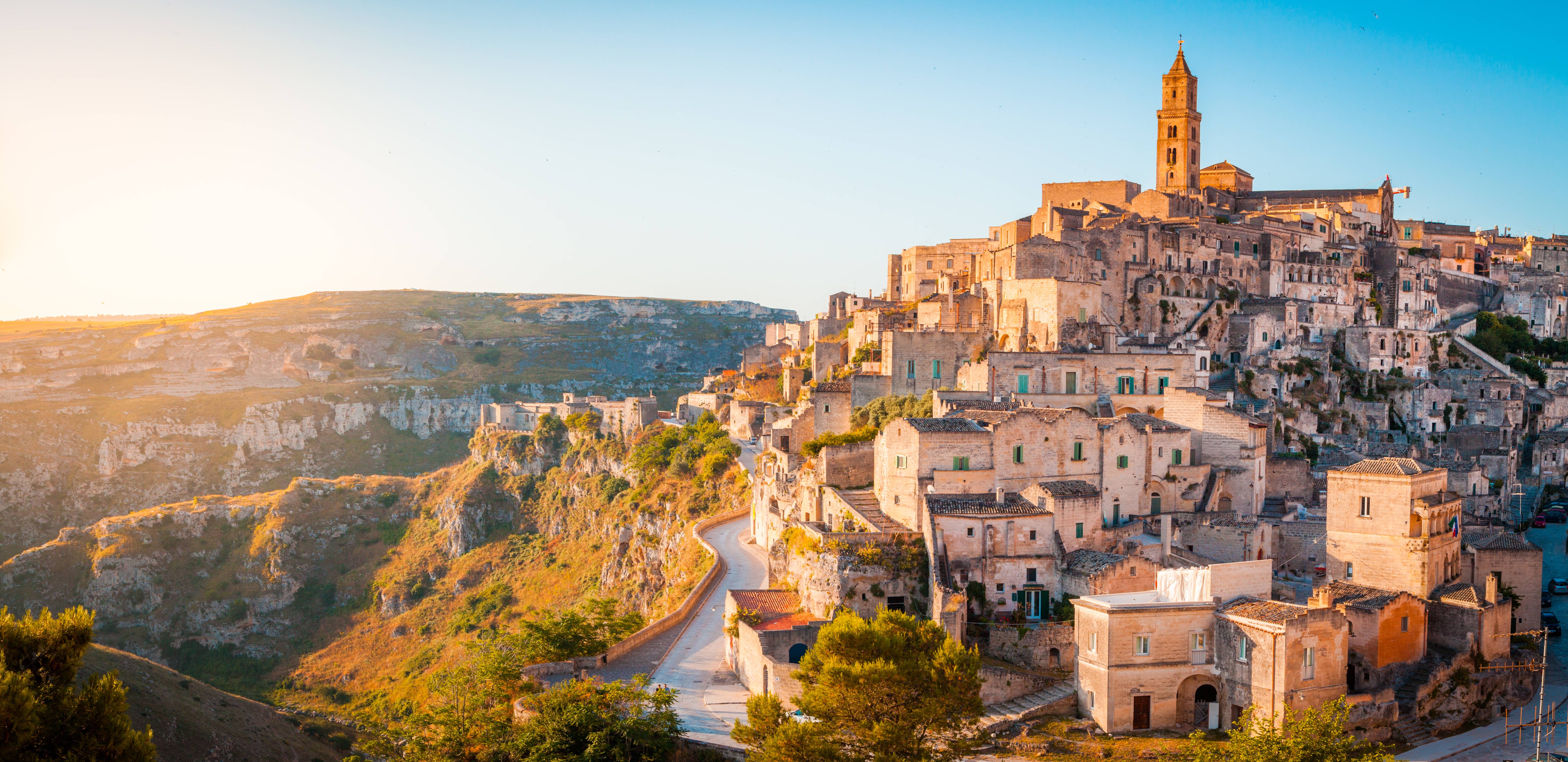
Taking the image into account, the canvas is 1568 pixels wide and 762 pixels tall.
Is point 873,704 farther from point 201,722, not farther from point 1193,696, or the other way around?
point 201,722

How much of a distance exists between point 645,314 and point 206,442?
79913 millimetres

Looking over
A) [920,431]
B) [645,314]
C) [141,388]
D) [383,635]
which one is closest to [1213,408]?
[920,431]

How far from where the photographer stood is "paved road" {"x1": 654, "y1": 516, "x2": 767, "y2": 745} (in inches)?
1182

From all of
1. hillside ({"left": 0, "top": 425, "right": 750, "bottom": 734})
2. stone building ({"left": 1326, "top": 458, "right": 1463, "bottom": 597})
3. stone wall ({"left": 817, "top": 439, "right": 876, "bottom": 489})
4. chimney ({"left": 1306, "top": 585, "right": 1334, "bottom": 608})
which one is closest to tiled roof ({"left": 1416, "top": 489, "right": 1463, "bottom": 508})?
stone building ({"left": 1326, "top": 458, "right": 1463, "bottom": 597})

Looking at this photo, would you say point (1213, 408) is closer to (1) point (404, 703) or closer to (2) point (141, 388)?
(1) point (404, 703)

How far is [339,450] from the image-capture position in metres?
99.7

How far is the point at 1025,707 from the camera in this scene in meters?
30.6

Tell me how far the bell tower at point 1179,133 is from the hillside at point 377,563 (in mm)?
37292

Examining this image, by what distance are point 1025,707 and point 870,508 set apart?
10262 mm

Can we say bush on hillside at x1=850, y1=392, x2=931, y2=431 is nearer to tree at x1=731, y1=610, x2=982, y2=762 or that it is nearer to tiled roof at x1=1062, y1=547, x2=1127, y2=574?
tiled roof at x1=1062, y1=547, x2=1127, y2=574

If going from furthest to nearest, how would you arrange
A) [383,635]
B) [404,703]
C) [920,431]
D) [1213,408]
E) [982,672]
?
[383,635], [404,703], [1213,408], [920,431], [982,672]

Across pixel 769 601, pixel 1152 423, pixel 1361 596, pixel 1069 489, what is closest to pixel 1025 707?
pixel 1069 489

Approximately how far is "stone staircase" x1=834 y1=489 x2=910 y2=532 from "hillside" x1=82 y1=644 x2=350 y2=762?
21.2 metres

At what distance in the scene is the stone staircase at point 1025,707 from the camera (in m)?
29.8
